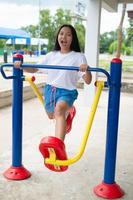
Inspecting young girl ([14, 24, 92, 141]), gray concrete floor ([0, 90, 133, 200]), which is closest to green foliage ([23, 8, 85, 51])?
gray concrete floor ([0, 90, 133, 200])

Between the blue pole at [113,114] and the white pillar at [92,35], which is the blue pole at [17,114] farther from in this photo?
the white pillar at [92,35]

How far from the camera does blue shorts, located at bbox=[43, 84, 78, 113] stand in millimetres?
2953

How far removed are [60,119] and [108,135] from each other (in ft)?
1.31

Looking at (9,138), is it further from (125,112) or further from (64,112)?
(125,112)

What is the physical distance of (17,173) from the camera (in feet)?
9.87

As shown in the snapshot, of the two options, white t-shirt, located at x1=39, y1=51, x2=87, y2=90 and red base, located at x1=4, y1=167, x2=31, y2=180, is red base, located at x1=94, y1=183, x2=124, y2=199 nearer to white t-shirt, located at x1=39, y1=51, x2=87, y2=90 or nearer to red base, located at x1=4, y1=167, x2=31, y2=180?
red base, located at x1=4, y1=167, x2=31, y2=180

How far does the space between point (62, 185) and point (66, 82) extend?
801 millimetres

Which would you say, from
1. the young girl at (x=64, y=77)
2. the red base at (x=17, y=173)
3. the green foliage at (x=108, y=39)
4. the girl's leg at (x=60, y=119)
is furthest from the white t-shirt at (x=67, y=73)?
the green foliage at (x=108, y=39)

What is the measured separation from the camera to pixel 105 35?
26.5 m

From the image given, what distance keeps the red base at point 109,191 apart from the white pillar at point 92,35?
428 centimetres

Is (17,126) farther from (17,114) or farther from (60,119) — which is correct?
(60,119)

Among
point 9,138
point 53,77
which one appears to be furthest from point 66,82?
point 9,138

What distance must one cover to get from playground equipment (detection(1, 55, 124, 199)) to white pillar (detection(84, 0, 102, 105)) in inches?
161

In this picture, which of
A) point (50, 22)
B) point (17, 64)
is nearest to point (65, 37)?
point (17, 64)
